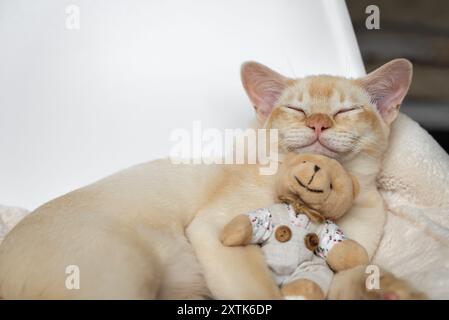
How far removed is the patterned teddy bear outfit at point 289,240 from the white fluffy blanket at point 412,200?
0.56 feet

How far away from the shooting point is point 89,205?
2.92 ft

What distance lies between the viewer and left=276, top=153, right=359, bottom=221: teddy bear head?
2.70 ft

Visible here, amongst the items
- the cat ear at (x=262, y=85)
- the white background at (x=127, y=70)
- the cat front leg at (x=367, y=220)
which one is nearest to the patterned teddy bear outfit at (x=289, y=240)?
the cat front leg at (x=367, y=220)

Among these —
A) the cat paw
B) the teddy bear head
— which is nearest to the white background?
the teddy bear head

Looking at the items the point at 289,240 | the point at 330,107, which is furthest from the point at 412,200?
the point at 289,240

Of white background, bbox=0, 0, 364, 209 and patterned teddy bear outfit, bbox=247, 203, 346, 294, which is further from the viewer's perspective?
white background, bbox=0, 0, 364, 209

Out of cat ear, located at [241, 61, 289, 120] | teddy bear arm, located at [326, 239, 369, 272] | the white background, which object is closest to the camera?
teddy bear arm, located at [326, 239, 369, 272]

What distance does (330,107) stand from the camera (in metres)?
0.98

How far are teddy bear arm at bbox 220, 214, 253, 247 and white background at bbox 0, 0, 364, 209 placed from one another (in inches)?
20.8

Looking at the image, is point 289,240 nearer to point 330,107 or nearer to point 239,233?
point 239,233

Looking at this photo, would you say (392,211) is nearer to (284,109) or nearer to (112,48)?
(284,109)

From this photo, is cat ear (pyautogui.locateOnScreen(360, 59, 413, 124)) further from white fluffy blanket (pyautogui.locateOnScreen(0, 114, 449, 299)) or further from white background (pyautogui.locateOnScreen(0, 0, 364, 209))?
white background (pyautogui.locateOnScreen(0, 0, 364, 209))
